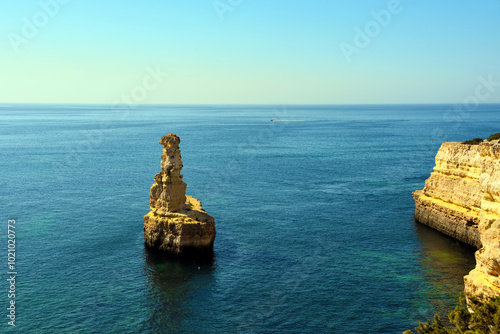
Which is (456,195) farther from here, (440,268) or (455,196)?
(440,268)

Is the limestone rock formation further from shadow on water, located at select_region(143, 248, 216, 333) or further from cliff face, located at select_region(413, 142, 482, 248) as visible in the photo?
cliff face, located at select_region(413, 142, 482, 248)

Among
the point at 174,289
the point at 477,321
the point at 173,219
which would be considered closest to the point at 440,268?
the point at 477,321

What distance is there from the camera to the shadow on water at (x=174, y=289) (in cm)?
4327

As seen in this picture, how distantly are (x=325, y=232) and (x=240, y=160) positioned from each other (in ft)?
234

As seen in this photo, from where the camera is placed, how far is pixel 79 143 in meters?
184

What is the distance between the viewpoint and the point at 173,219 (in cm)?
6034

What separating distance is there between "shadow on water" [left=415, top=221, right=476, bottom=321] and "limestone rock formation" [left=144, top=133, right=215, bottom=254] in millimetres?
27572

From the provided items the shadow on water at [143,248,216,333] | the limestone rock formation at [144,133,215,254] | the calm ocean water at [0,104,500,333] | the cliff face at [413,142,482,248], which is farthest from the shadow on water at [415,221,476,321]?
the limestone rock formation at [144,133,215,254]

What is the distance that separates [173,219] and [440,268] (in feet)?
115

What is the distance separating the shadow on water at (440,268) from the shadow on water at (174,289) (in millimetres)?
23470

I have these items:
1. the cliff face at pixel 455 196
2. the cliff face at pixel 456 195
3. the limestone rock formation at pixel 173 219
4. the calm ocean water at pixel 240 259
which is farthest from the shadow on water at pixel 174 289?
the cliff face at pixel 455 196

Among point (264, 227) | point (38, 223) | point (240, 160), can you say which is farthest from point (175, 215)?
point (240, 160)

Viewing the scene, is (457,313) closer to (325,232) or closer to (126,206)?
(325,232)

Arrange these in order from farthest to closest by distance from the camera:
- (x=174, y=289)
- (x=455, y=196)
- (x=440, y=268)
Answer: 1. (x=455, y=196)
2. (x=440, y=268)
3. (x=174, y=289)
